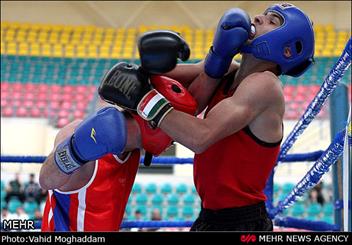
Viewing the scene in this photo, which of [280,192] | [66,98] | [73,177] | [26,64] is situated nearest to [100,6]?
[26,64]

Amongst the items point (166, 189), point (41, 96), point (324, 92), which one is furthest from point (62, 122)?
point (324, 92)

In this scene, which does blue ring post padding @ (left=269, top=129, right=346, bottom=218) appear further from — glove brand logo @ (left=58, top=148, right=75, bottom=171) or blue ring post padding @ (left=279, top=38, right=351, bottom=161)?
glove brand logo @ (left=58, top=148, right=75, bottom=171)

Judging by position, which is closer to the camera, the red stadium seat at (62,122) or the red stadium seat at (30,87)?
the red stadium seat at (62,122)

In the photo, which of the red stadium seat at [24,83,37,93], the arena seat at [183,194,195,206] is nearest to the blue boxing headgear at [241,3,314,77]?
the arena seat at [183,194,195,206]

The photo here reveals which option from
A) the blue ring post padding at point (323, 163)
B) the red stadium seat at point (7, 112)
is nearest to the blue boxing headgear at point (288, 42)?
the blue ring post padding at point (323, 163)

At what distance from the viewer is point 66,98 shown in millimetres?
9359

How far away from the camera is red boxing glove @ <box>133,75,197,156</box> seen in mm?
1448

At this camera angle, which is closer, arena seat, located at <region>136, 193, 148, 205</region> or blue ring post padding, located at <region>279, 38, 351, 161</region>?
blue ring post padding, located at <region>279, 38, 351, 161</region>

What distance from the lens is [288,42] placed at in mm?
1540

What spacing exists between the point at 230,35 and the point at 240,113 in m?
0.22

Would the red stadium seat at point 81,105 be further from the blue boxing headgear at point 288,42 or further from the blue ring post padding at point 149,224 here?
the blue boxing headgear at point 288,42

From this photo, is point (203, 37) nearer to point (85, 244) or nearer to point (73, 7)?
point (73, 7)

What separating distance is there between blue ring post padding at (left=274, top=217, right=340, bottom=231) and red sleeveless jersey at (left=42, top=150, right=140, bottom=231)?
116cm

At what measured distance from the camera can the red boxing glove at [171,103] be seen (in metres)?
1.45
